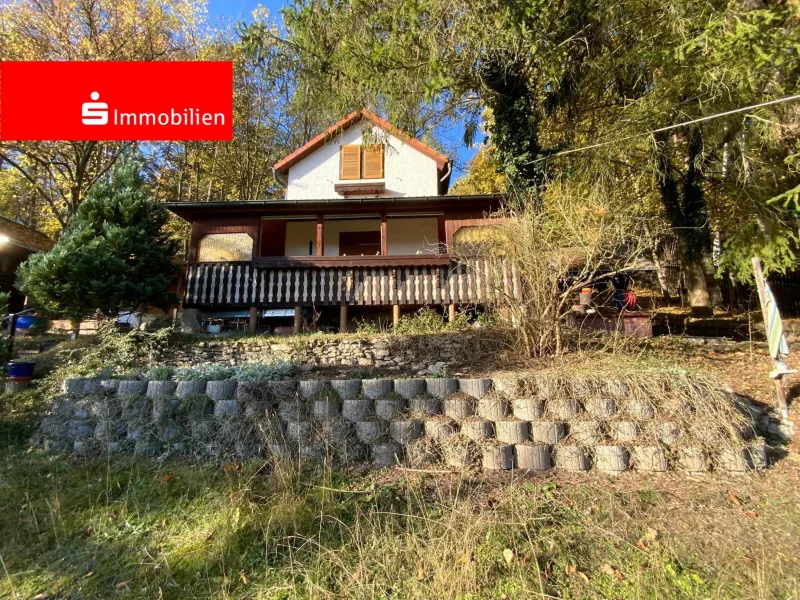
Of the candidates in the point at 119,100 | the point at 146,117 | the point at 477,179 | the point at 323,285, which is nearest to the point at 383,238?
the point at 323,285

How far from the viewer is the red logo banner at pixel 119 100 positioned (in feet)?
31.9

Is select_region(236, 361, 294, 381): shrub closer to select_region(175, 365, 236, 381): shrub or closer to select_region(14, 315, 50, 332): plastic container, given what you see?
select_region(175, 365, 236, 381): shrub

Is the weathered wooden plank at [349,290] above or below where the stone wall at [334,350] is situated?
above

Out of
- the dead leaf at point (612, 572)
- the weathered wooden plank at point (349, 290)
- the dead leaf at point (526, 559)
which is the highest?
the weathered wooden plank at point (349, 290)

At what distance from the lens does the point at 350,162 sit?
1341 cm

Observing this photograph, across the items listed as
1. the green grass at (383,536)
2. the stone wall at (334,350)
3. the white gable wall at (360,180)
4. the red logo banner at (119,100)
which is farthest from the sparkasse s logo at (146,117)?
the green grass at (383,536)

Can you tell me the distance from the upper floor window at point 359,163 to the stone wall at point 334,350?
7117 mm

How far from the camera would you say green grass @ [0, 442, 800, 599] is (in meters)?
2.79

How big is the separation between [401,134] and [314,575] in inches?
355

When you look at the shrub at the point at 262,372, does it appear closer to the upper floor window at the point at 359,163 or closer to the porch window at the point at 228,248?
the upper floor window at the point at 359,163

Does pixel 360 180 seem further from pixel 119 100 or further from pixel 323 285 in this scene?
pixel 119 100

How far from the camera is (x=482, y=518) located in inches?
129

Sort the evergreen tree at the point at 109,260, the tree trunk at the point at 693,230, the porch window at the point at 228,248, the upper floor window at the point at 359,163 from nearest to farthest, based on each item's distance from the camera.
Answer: the evergreen tree at the point at 109,260 < the tree trunk at the point at 693,230 < the upper floor window at the point at 359,163 < the porch window at the point at 228,248

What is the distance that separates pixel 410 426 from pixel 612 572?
82.8 inches
